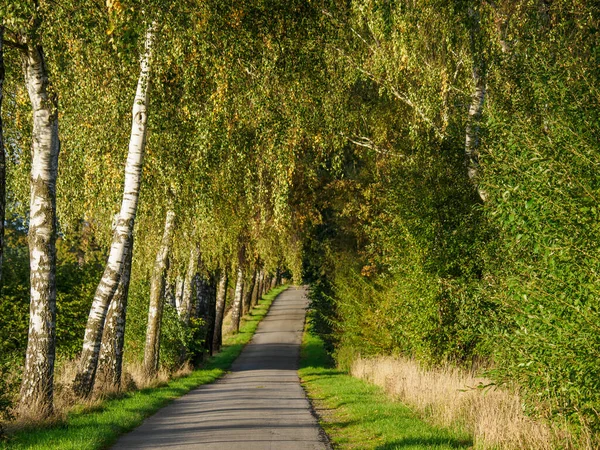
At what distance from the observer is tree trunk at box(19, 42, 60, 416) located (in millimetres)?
12633

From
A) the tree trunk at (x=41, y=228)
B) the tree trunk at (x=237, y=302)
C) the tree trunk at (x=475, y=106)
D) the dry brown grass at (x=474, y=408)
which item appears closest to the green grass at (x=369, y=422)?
the dry brown grass at (x=474, y=408)

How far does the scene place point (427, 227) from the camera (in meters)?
18.1

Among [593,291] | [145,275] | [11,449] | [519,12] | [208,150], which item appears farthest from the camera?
[145,275]

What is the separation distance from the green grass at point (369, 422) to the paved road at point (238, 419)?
0.42 m

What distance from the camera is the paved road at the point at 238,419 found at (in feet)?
36.9

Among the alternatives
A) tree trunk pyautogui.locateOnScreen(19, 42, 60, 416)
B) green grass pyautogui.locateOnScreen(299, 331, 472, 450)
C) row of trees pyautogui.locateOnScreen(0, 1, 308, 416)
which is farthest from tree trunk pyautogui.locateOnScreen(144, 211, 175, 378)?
tree trunk pyautogui.locateOnScreen(19, 42, 60, 416)

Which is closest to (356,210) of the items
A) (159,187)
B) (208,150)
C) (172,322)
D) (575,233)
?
(172,322)

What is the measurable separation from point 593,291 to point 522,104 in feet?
13.4

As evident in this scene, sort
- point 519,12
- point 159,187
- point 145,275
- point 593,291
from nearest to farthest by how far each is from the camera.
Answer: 1. point 593,291
2. point 519,12
3. point 159,187
4. point 145,275

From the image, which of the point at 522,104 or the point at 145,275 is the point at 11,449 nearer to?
the point at 522,104

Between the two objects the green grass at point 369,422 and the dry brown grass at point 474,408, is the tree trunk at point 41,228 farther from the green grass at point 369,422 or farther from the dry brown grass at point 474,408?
the dry brown grass at point 474,408

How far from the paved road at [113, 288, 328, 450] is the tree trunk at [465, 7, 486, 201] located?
18.3 ft

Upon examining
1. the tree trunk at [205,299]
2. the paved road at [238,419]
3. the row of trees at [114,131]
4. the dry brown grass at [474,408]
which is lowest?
the paved road at [238,419]

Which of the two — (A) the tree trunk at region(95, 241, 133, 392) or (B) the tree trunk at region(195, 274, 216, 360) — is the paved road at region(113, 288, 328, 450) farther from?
(B) the tree trunk at region(195, 274, 216, 360)
